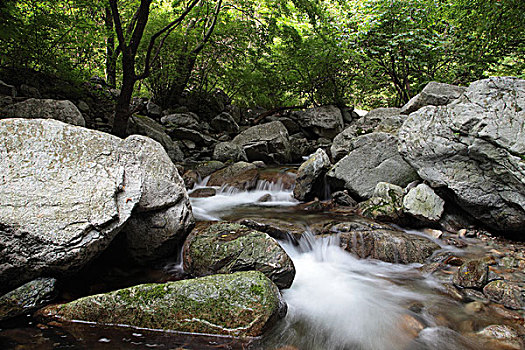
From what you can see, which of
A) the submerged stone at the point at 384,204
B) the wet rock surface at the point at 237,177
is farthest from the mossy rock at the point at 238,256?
the wet rock surface at the point at 237,177

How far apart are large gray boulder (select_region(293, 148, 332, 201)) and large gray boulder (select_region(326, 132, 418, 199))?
0.86ft

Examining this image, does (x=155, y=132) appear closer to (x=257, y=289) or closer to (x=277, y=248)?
(x=277, y=248)

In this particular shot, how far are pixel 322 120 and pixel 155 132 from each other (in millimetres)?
7317

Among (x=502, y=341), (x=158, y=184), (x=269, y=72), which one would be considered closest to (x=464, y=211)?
(x=502, y=341)

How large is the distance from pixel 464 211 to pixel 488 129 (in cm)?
163

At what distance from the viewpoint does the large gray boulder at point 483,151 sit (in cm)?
441

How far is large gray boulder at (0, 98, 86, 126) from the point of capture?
7.00 meters

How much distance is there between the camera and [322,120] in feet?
42.3

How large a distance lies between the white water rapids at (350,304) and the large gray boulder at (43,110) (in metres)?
6.89

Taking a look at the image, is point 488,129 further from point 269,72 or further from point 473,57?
point 269,72

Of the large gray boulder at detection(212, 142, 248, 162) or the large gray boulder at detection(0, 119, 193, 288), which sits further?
the large gray boulder at detection(212, 142, 248, 162)

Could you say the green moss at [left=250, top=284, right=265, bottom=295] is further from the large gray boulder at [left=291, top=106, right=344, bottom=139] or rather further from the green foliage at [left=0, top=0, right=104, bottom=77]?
the large gray boulder at [left=291, top=106, right=344, bottom=139]

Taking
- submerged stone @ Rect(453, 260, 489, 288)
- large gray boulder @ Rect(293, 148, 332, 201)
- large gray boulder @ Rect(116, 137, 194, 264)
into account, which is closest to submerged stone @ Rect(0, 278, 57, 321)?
A: large gray boulder @ Rect(116, 137, 194, 264)

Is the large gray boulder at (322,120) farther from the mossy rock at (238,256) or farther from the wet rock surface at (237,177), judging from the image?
the mossy rock at (238,256)
